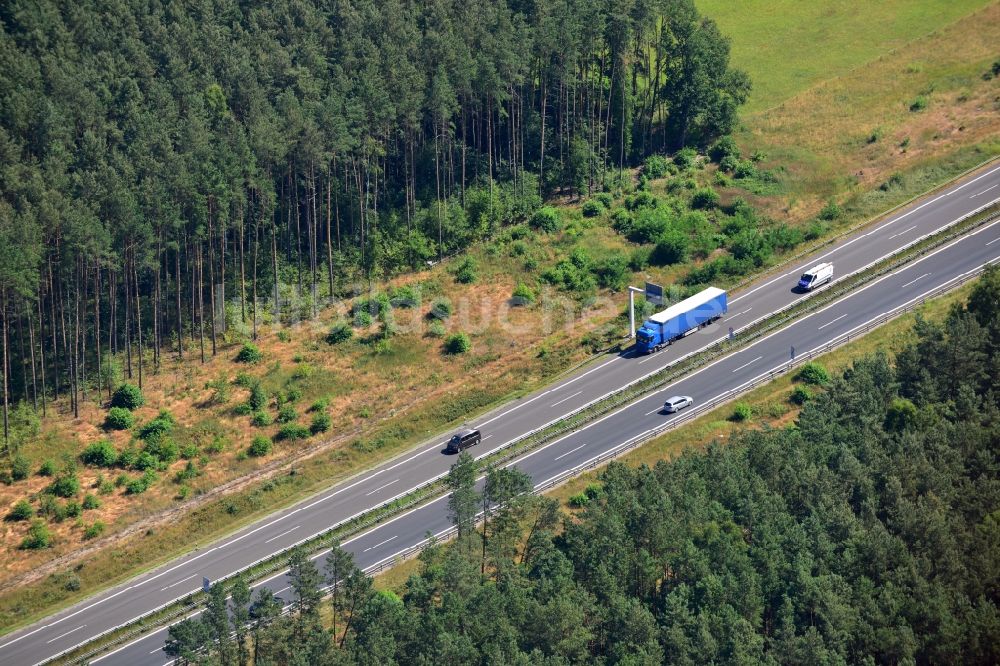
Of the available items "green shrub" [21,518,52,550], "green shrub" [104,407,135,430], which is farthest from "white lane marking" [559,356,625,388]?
"green shrub" [21,518,52,550]

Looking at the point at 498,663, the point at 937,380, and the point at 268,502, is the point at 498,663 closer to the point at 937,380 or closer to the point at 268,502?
the point at 268,502

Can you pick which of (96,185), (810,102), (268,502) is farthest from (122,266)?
(810,102)

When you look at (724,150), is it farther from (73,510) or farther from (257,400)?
(73,510)

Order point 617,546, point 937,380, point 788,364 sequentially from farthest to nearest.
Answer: point 788,364 < point 937,380 < point 617,546

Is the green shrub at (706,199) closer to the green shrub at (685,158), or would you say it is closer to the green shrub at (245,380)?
the green shrub at (685,158)

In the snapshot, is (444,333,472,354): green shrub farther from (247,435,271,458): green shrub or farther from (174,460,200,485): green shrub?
(174,460,200,485): green shrub

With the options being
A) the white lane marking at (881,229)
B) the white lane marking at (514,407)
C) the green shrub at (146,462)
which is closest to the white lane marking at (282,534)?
the green shrub at (146,462)

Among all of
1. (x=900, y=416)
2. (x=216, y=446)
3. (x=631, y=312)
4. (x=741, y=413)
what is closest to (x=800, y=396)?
(x=741, y=413)
